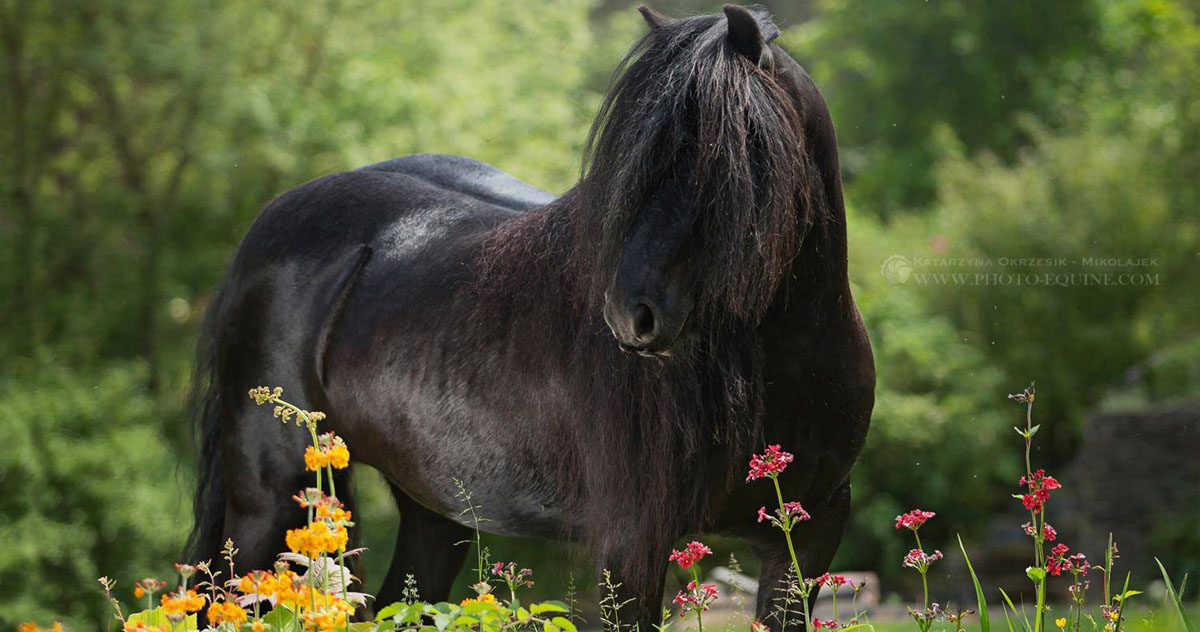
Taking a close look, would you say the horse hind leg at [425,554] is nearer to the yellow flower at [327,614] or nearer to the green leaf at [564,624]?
the green leaf at [564,624]

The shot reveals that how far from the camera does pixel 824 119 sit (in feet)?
8.11

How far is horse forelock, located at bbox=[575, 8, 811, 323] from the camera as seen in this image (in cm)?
218

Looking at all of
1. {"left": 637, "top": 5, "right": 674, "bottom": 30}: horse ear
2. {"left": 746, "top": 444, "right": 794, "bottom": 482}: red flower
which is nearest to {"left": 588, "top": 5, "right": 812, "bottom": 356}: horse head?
{"left": 637, "top": 5, "right": 674, "bottom": 30}: horse ear

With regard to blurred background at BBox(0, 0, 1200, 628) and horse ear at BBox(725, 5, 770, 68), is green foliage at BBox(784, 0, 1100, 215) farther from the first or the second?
horse ear at BBox(725, 5, 770, 68)

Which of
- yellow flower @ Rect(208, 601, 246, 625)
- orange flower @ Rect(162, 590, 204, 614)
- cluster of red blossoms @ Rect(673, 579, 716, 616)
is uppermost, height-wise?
cluster of red blossoms @ Rect(673, 579, 716, 616)

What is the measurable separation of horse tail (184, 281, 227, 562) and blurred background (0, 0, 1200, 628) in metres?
6.34

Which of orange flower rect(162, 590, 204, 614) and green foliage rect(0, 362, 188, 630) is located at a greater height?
orange flower rect(162, 590, 204, 614)

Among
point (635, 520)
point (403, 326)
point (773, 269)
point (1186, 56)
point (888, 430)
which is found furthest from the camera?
point (1186, 56)

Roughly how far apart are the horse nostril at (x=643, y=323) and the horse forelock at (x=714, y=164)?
124 mm

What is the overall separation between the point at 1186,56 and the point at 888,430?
6093mm

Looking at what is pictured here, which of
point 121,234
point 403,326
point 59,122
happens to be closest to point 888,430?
point 121,234

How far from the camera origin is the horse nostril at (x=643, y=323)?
2105mm

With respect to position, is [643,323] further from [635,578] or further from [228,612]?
[228,612]

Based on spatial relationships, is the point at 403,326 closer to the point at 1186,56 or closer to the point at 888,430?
the point at 888,430
